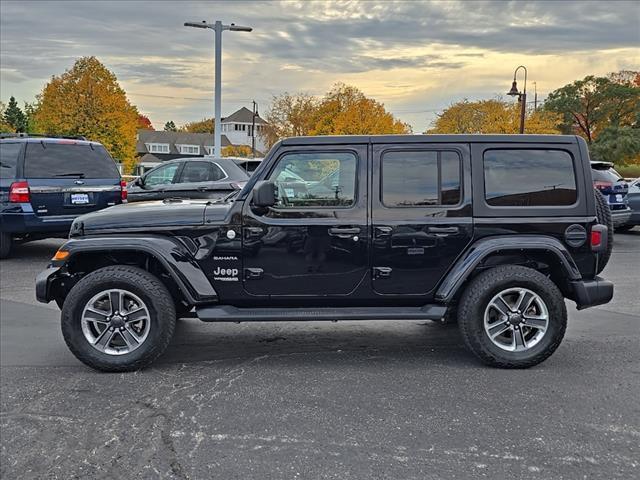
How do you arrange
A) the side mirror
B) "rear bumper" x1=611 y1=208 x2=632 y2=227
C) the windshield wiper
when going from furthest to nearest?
"rear bumper" x1=611 y1=208 x2=632 y2=227 → the windshield wiper → the side mirror

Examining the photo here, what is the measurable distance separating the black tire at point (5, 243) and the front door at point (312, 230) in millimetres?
6631

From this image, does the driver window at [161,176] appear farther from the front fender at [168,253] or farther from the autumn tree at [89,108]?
the autumn tree at [89,108]

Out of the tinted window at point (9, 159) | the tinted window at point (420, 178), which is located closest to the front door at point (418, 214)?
the tinted window at point (420, 178)

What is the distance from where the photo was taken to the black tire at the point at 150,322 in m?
4.61

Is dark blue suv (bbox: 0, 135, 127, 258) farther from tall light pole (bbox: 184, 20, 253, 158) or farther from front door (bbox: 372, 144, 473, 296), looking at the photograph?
tall light pole (bbox: 184, 20, 253, 158)

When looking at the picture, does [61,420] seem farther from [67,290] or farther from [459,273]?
[459,273]

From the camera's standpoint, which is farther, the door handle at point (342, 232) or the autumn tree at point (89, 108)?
the autumn tree at point (89, 108)

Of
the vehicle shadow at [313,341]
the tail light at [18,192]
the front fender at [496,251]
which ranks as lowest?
the vehicle shadow at [313,341]

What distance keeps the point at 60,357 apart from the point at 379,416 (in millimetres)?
2811

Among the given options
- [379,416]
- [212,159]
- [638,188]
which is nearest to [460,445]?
[379,416]

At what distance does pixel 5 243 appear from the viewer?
9789mm

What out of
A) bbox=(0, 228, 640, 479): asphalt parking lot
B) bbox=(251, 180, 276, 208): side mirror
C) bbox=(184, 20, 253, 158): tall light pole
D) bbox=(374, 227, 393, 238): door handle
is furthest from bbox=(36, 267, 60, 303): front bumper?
bbox=(184, 20, 253, 158): tall light pole

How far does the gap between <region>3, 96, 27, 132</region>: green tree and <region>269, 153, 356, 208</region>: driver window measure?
69.3 metres

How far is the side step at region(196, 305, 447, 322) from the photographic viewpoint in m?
4.71
